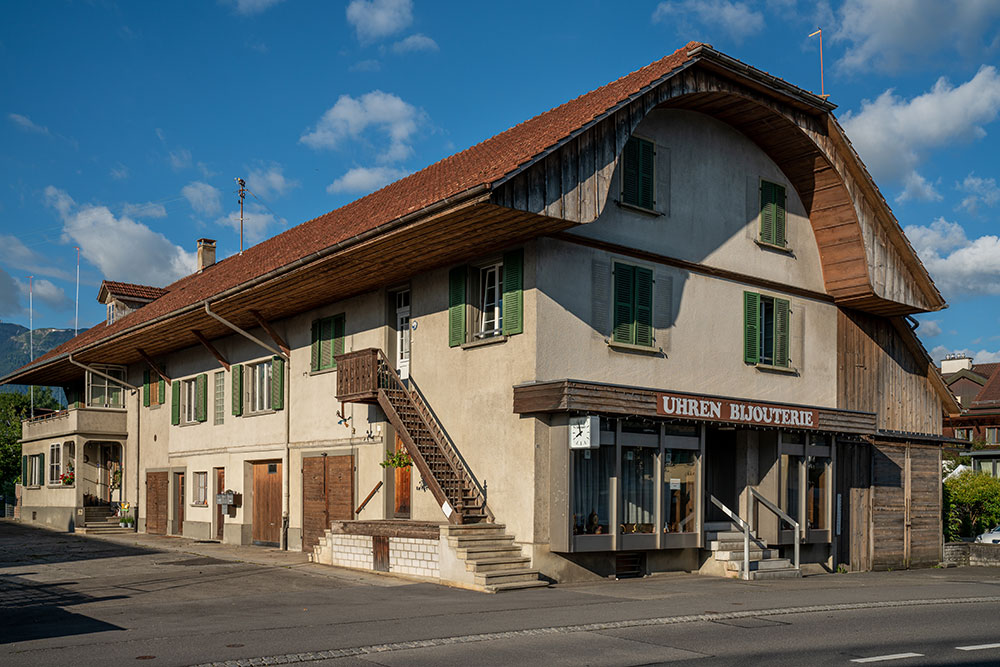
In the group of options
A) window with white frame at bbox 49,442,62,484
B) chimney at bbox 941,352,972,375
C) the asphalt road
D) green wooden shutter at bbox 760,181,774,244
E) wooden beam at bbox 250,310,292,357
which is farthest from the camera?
chimney at bbox 941,352,972,375

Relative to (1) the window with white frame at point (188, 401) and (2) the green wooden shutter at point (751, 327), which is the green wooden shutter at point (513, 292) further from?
(1) the window with white frame at point (188, 401)

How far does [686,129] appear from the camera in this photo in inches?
790

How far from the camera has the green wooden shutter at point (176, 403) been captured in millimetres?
30500

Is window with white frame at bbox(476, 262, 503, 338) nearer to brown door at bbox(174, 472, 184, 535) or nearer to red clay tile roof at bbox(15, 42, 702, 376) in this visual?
red clay tile roof at bbox(15, 42, 702, 376)

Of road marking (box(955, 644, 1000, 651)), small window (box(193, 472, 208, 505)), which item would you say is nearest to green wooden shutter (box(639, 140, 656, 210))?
road marking (box(955, 644, 1000, 651))

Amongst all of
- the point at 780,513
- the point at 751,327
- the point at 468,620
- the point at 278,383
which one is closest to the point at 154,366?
the point at 278,383

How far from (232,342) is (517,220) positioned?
13.7 metres

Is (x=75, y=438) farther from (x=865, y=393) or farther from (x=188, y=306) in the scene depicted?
(x=865, y=393)

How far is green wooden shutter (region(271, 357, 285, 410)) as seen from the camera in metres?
24.5

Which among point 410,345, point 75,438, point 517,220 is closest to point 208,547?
point 410,345

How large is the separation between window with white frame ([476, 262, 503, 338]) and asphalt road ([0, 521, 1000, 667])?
4683 mm

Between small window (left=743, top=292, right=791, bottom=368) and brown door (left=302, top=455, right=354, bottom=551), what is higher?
small window (left=743, top=292, right=791, bottom=368)

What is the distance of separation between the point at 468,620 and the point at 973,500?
2109 centimetres

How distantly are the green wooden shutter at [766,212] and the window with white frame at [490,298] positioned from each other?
641 centimetres
